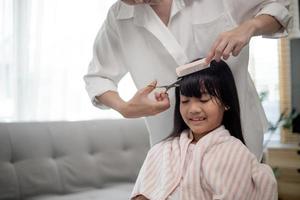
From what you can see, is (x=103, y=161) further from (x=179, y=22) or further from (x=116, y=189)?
(x=179, y=22)

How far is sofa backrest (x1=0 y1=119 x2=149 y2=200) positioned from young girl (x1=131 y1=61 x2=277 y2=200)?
44.1 inches

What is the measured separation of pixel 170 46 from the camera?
101 centimetres

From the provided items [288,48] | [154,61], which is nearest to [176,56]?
[154,61]

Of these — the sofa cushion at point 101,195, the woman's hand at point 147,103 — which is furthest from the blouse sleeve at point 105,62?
the sofa cushion at point 101,195

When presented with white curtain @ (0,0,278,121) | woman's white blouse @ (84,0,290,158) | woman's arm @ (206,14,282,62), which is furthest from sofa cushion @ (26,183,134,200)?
woman's arm @ (206,14,282,62)

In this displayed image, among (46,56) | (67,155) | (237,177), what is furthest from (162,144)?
(46,56)

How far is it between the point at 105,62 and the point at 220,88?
0.40 meters

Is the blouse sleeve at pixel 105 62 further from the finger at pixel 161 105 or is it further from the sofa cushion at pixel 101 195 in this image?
the sofa cushion at pixel 101 195

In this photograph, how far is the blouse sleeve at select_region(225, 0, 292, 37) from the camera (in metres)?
0.90

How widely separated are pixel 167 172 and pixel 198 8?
18.7 inches

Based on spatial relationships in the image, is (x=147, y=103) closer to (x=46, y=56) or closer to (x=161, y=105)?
(x=161, y=105)

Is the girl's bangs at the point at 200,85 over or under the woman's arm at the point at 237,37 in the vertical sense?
under

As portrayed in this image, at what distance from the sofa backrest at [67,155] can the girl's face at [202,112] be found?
49.7 inches

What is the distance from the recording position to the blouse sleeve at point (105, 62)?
1.13 m
